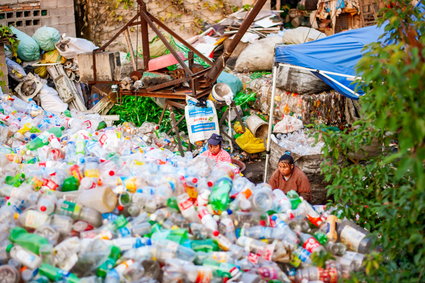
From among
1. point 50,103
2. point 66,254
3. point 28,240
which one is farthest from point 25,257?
point 50,103

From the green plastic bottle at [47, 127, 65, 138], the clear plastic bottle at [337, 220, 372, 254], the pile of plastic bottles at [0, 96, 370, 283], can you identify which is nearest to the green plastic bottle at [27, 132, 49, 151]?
the green plastic bottle at [47, 127, 65, 138]

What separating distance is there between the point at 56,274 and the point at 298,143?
4.96 meters

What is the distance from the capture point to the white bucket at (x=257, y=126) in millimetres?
9234

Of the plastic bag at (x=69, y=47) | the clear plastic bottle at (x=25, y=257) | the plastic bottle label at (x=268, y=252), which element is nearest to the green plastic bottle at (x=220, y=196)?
the plastic bottle label at (x=268, y=252)

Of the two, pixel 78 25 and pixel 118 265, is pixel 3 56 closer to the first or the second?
pixel 78 25

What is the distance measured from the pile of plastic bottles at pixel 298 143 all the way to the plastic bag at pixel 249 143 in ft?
2.76

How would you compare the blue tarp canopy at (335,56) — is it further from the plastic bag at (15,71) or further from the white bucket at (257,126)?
the plastic bag at (15,71)

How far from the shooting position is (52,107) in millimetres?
10922

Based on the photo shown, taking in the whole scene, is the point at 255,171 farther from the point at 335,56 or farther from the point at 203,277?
the point at 203,277

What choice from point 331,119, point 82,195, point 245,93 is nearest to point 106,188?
point 82,195

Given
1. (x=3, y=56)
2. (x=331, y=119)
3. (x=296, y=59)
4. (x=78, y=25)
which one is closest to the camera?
(x=296, y=59)

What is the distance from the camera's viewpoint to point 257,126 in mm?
9211

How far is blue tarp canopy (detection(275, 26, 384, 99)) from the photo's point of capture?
21.7 ft

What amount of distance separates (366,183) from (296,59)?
269 cm
